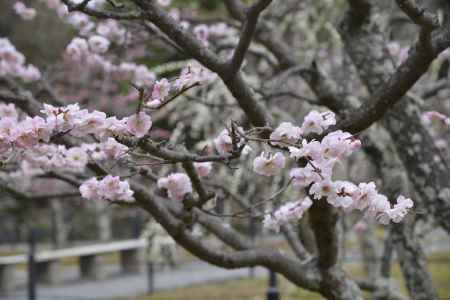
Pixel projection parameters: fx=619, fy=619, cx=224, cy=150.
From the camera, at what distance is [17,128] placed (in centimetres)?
163

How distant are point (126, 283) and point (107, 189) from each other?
306 inches

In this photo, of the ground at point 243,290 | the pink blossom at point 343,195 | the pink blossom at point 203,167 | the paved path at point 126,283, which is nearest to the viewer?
the pink blossom at point 343,195

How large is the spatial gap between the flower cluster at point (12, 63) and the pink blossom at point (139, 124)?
91.4 inches

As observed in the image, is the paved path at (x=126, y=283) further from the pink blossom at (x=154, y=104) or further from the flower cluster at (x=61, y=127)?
the pink blossom at (x=154, y=104)

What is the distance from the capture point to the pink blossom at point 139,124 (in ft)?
5.16

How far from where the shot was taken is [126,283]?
9477 millimetres

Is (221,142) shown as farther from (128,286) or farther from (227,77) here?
(128,286)

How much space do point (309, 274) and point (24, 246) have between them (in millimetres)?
13540

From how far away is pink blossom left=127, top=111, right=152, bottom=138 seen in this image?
5.16ft

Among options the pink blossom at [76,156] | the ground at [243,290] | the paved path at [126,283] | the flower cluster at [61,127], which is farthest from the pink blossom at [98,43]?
the paved path at [126,283]

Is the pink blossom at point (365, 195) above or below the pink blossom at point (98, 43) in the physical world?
below

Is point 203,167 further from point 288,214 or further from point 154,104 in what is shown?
point 154,104

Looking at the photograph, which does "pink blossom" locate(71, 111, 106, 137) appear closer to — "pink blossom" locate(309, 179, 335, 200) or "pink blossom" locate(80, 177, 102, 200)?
"pink blossom" locate(80, 177, 102, 200)

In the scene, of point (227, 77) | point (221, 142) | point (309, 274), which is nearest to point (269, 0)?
point (227, 77)
